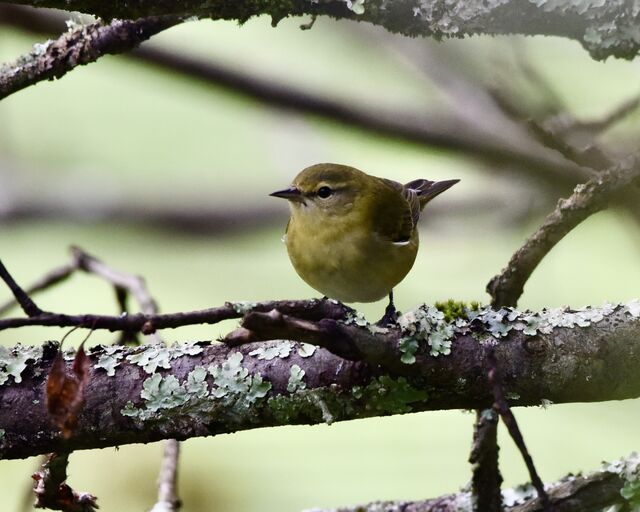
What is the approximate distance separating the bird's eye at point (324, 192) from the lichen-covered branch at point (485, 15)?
1.48 m

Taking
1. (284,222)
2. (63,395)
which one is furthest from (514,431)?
(284,222)

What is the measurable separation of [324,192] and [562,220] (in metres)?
1.39

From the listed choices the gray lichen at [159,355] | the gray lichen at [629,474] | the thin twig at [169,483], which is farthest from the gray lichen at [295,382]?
the gray lichen at [629,474]

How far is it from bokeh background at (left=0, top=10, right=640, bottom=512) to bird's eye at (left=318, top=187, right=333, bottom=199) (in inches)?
14.2

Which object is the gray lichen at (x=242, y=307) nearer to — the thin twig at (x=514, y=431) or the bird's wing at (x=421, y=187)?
the thin twig at (x=514, y=431)

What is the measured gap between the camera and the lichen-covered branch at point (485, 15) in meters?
2.17

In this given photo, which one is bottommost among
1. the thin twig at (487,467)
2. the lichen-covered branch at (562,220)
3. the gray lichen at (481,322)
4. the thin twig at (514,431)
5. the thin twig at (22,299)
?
the thin twig at (514,431)

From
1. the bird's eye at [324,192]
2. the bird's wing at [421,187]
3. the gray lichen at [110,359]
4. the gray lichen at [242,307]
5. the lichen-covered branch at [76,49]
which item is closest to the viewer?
the gray lichen at [242,307]

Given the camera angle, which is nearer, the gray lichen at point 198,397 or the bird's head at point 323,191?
the gray lichen at point 198,397

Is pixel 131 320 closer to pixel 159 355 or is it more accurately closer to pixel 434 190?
pixel 159 355

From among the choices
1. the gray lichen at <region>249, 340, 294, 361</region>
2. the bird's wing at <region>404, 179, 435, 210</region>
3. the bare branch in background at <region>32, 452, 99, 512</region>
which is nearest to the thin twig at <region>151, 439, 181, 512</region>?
the bare branch in background at <region>32, 452, 99, 512</region>

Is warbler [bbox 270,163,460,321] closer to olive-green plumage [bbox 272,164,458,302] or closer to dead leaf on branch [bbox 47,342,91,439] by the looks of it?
olive-green plumage [bbox 272,164,458,302]

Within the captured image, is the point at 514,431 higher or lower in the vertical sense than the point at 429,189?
lower

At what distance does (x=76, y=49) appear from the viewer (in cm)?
251
